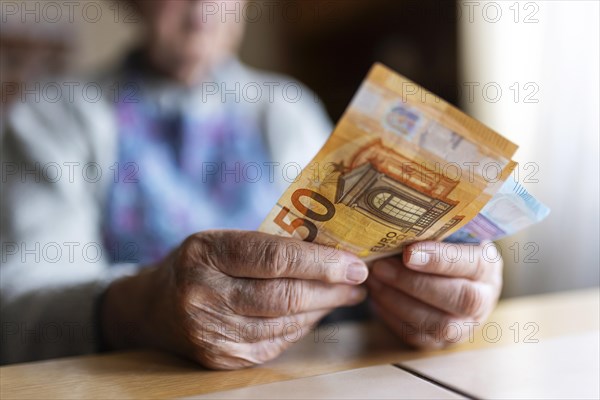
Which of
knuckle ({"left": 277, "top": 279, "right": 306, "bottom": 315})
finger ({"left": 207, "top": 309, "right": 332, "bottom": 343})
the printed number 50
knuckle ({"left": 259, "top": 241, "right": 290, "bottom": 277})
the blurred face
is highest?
the blurred face

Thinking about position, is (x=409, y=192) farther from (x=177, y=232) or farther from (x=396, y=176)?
(x=177, y=232)

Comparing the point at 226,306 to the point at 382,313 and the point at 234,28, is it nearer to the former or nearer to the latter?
the point at 382,313

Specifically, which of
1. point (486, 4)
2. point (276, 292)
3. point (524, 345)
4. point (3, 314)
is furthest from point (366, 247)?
point (486, 4)

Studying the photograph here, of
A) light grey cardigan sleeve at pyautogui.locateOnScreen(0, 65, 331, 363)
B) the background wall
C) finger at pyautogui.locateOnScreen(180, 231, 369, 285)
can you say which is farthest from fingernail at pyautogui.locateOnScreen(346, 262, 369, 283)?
the background wall

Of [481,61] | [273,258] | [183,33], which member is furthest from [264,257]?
[481,61]

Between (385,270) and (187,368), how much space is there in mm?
243

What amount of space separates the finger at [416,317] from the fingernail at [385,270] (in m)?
0.04

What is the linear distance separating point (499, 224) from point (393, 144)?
6.8 inches

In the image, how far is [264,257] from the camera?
0.56 meters

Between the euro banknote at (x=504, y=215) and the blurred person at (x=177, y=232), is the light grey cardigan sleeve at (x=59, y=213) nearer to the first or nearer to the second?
the blurred person at (x=177, y=232)

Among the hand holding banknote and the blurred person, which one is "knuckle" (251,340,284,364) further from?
the hand holding banknote

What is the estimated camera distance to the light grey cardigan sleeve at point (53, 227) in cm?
77

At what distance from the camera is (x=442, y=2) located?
2662 mm

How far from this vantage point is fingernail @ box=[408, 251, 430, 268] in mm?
604
